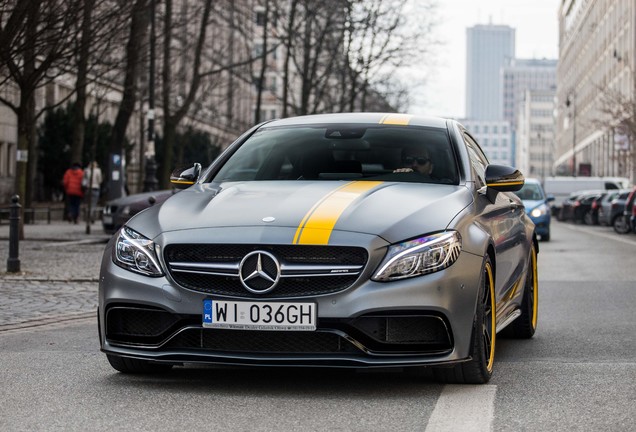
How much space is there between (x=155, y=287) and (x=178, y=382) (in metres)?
0.67

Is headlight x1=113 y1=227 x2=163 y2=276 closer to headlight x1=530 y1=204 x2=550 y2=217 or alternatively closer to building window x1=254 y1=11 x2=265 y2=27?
headlight x1=530 y1=204 x2=550 y2=217

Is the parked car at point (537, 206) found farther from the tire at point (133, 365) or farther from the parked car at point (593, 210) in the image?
the tire at point (133, 365)

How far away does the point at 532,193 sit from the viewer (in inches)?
1174

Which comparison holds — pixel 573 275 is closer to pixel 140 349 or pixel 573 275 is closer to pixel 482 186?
pixel 482 186

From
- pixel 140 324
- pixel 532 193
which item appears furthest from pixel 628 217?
pixel 140 324

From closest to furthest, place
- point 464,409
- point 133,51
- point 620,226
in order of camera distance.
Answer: point 464,409 → point 133,51 → point 620,226

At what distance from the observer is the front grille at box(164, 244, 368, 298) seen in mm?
5816

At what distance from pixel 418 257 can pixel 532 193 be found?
2440 cm

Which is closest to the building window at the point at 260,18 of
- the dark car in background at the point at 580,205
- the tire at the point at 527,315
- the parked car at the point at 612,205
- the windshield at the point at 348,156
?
the parked car at the point at 612,205

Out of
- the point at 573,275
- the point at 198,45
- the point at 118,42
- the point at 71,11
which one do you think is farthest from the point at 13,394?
the point at 198,45

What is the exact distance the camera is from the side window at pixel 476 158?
24.8 ft

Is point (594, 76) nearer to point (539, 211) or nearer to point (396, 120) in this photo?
point (539, 211)

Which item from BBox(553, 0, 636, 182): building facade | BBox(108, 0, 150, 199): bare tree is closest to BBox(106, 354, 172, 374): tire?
BBox(108, 0, 150, 199): bare tree

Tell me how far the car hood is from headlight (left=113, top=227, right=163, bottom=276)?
0.05 meters
